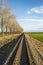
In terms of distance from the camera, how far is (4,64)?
35.6ft

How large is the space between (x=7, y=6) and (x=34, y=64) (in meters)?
57.3

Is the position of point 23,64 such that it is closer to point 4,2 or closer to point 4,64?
point 4,64

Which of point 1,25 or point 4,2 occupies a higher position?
point 4,2

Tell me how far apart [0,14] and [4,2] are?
15.4ft

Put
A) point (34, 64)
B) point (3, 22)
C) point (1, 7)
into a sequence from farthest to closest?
point (3, 22) → point (1, 7) → point (34, 64)

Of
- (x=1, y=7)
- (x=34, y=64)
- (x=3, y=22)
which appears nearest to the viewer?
(x=34, y=64)

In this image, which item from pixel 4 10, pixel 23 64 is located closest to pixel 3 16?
pixel 4 10

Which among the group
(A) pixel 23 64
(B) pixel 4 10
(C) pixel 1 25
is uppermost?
(B) pixel 4 10

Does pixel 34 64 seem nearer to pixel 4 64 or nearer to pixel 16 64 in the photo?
pixel 16 64

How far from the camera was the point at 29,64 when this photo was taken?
1090cm

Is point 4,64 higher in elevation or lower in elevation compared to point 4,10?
lower

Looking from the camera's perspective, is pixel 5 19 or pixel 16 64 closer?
pixel 16 64

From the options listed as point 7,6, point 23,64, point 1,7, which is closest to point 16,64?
point 23,64

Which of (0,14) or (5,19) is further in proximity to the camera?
(5,19)
